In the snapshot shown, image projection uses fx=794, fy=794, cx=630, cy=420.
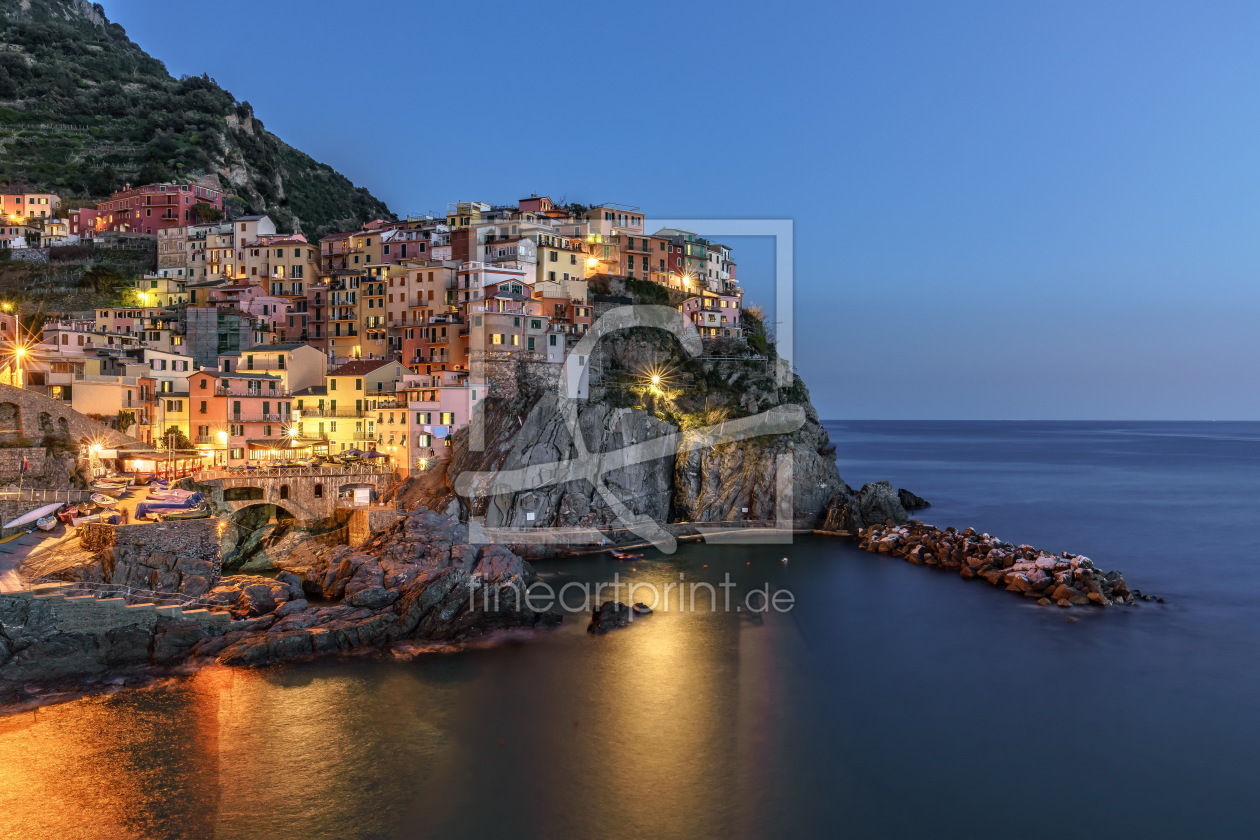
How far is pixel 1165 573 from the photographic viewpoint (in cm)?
3966

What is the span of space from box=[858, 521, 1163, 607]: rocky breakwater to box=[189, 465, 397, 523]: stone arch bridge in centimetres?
2775

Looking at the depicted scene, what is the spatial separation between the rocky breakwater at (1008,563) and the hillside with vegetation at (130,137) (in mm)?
61124

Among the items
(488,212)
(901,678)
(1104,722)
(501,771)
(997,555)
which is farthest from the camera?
(488,212)

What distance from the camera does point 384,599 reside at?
28938mm

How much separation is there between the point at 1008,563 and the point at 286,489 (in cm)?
3415

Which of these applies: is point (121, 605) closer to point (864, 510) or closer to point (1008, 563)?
point (1008, 563)

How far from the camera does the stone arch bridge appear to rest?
36.5 m

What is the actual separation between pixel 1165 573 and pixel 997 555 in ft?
31.4

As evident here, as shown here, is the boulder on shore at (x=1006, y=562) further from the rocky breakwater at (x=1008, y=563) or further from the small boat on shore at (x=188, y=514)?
the small boat on shore at (x=188, y=514)

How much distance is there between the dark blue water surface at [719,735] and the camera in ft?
57.9

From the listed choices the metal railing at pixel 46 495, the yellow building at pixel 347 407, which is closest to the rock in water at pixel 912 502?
the yellow building at pixel 347 407

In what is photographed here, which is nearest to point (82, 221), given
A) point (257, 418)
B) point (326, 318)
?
point (326, 318)

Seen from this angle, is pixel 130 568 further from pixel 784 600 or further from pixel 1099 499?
pixel 1099 499

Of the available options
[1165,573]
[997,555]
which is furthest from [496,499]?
[1165,573]
